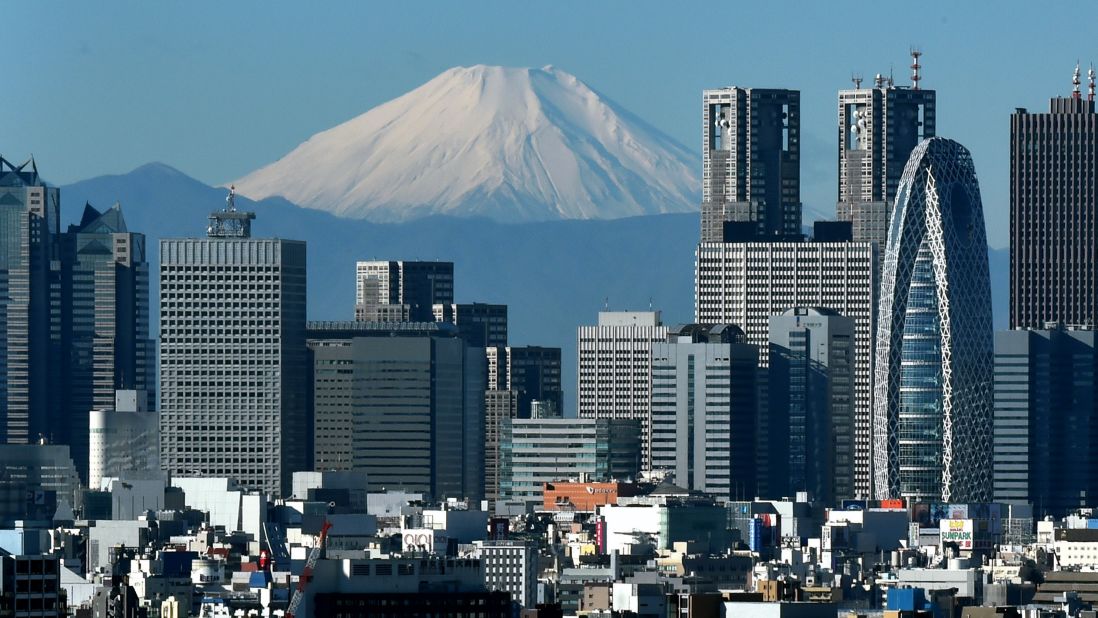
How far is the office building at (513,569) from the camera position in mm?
159375

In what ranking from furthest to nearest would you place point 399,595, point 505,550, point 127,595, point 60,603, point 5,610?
point 505,550, point 127,595, point 399,595, point 60,603, point 5,610

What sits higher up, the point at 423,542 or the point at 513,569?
the point at 423,542

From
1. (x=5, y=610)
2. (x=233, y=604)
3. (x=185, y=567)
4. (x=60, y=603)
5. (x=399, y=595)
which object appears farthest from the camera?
(x=185, y=567)

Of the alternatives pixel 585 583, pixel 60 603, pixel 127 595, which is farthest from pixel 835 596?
pixel 60 603

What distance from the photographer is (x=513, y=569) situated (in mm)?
163750

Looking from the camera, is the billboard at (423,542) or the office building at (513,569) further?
the billboard at (423,542)

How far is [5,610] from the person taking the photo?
315 feet

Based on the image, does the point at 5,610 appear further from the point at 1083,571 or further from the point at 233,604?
the point at 1083,571

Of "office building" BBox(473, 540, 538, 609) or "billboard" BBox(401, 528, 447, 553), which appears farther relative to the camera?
"billboard" BBox(401, 528, 447, 553)

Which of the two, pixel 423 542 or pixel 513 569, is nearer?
pixel 513 569

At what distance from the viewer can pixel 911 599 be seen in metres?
144

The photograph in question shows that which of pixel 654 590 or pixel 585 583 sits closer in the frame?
pixel 654 590

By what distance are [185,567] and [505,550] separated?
74.0ft

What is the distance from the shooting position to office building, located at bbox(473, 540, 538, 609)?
159375 millimetres
